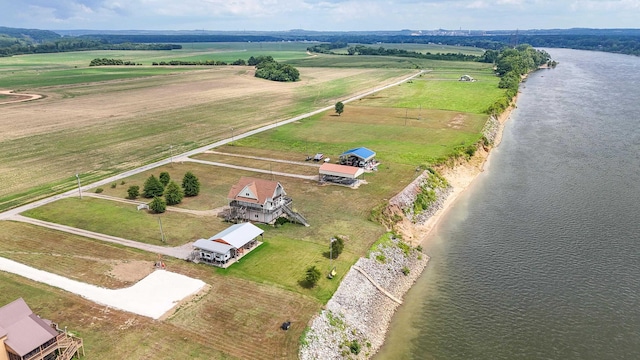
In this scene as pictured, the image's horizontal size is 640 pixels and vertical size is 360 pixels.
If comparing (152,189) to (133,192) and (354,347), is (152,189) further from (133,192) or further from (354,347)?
(354,347)

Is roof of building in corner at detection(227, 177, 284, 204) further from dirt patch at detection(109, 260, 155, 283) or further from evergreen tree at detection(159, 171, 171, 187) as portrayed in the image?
evergreen tree at detection(159, 171, 171, 187)

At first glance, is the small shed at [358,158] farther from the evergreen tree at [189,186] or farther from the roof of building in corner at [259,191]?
the evergreen tree at [189,186]

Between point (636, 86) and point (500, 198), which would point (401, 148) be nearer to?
point (500, 198)

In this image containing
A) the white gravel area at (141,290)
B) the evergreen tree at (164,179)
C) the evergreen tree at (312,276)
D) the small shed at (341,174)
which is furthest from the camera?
the evergreen tree at (164,179)

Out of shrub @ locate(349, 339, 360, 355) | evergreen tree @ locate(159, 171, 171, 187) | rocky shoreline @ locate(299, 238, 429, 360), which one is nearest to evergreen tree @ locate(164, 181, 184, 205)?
evergreen tree @ locate(159, 171, 171, 187)

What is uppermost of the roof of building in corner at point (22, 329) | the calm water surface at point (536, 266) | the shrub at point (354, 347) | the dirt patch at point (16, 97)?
the roof of building in corner at point (22, 329)

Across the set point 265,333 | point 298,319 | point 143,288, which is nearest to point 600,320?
point 298,319

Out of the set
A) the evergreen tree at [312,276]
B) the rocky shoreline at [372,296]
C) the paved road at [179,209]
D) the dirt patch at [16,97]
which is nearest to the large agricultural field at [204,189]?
the paved road at [179,209]
